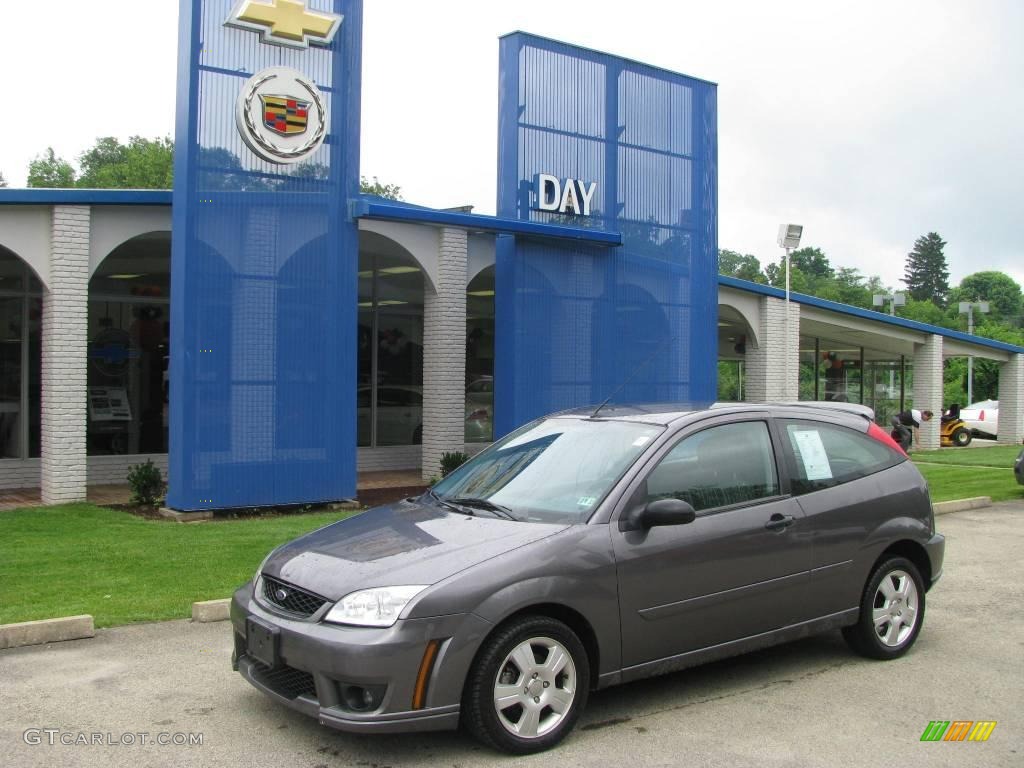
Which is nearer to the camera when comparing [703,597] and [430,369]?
[703,597]

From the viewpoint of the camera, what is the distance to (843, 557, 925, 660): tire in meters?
6.39

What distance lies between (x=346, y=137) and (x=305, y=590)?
954 cm

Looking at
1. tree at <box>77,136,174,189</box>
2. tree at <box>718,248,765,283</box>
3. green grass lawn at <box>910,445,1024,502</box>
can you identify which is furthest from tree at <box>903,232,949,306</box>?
green grass lawn at <box>910,445,1024,502</box>

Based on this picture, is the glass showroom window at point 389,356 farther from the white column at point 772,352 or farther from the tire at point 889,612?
the tire at point 889,612

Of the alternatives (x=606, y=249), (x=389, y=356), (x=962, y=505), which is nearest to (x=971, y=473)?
(x=962, y=505)

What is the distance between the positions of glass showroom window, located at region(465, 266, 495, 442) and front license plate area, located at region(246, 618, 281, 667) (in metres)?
15.1

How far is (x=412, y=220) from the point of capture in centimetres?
1377

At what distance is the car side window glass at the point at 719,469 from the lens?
559cm

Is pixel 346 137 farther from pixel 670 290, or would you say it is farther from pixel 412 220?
pixel 670 290

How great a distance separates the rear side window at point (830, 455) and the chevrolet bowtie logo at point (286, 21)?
356 inches

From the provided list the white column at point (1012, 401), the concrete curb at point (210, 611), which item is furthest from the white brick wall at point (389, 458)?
the white column at point (1012, 401)

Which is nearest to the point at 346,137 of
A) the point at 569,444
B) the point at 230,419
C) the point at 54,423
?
the point at 230,419

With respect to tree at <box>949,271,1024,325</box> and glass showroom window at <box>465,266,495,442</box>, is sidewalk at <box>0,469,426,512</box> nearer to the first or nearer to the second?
glass showroom window at <box>465,266,495,442</box>

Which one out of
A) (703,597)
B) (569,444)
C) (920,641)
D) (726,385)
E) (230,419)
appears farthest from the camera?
(726,385)
